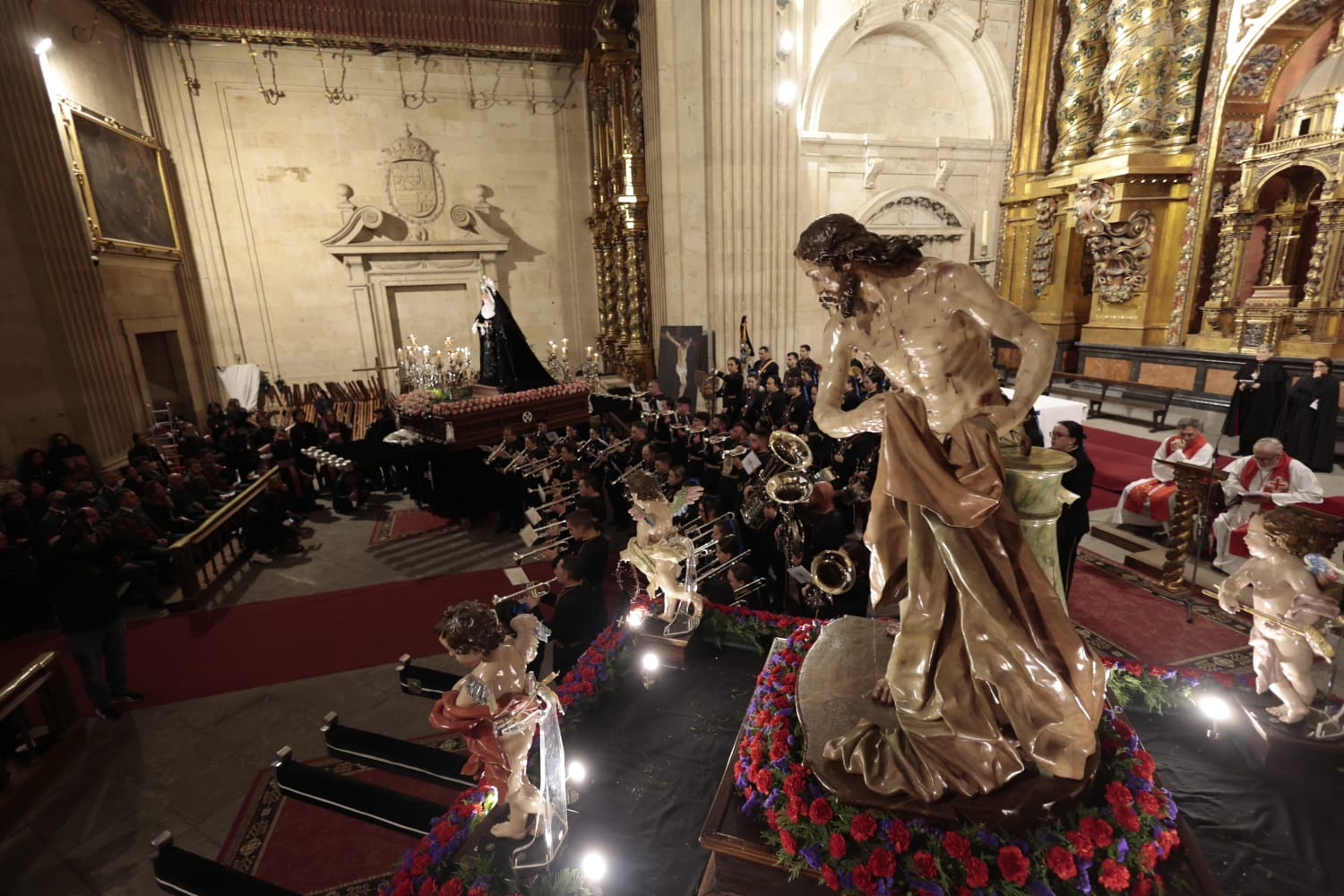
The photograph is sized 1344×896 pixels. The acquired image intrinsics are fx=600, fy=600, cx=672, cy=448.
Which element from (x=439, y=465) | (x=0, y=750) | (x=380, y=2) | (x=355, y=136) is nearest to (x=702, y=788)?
(x=0, y=750)

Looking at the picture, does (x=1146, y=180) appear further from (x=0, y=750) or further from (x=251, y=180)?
(x=251, y=180)

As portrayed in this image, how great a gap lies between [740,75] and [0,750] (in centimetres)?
1237

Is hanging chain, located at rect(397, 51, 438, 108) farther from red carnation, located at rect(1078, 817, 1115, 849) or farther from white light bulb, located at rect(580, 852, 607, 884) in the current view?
red carnation, located at rect(1078, 817, 1115, 849)

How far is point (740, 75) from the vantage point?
10.7 meters

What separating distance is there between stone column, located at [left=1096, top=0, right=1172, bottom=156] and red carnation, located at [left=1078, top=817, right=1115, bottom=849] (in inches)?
493

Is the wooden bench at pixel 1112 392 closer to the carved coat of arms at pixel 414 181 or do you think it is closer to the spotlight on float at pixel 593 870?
the spotlight on float at pixel 593 870

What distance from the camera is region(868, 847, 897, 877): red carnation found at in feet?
7.30

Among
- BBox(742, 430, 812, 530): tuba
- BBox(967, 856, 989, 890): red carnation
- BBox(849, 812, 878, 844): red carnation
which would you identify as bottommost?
BBox(967, 856, 989, 890): red carnation

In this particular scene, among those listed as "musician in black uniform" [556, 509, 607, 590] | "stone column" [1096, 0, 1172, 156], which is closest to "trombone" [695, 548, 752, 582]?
"musician in black uniform" [556, 509, 607, 590]

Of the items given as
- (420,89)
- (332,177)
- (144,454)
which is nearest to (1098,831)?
(144,454)

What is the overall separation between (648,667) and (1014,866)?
224 centimetres

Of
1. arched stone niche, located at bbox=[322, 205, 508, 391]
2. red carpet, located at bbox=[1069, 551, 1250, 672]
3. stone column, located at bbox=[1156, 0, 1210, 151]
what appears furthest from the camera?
arched stone niche, located at bbox=[322, 205, 508, 391]

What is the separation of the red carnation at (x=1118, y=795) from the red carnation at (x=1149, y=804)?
0.10 feet

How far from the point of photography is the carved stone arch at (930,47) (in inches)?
474
